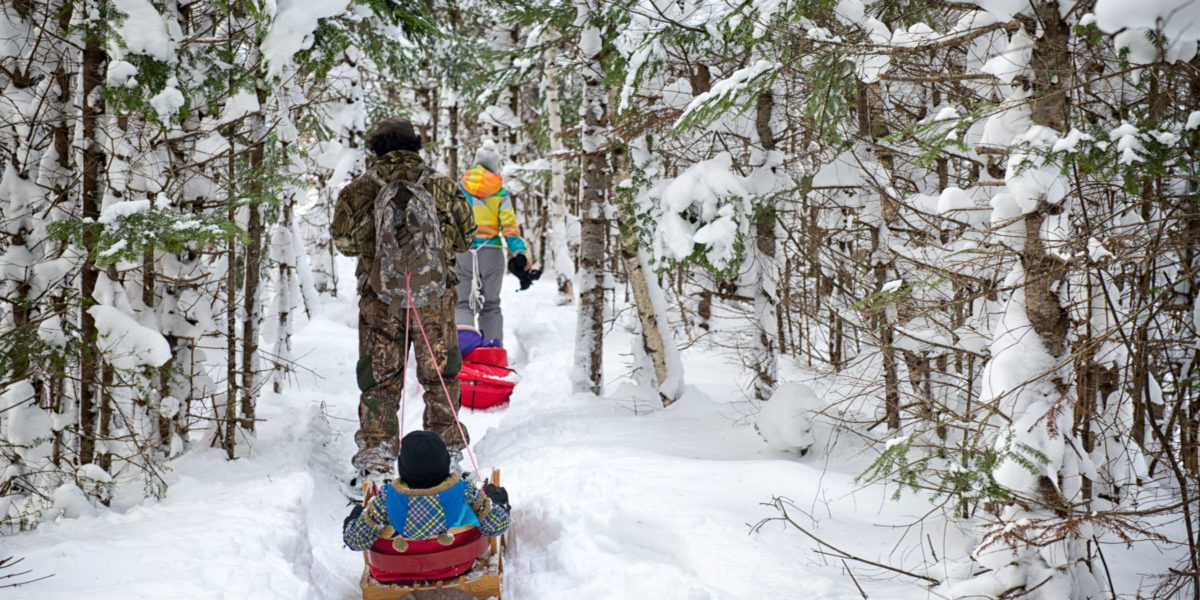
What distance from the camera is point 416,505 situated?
12.3 feet

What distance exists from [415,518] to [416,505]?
6cm

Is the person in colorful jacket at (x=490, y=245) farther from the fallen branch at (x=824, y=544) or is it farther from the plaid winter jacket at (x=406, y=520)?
the fallen branch at (x=824, y=544)

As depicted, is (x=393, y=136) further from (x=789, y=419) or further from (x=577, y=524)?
(x=789, y=419)

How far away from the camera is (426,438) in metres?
3.75

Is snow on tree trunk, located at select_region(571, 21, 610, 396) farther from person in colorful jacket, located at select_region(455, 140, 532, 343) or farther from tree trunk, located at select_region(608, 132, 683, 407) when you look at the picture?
person in colorful jacket, located at select_region(455, 140, 532, 343)

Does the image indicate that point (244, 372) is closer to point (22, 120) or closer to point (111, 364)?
point (111, 364)

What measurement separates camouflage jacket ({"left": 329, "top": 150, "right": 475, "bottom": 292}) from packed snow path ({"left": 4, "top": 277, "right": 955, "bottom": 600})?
1593mm

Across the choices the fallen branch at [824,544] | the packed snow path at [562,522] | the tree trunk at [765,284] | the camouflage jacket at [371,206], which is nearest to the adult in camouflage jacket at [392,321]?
the camouflage jacket at [371,206]

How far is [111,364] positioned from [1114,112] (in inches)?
201

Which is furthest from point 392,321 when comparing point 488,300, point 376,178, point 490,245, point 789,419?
point 490,245

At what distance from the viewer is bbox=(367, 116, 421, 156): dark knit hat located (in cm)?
511

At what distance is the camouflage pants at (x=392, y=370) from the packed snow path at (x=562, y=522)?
54 cm

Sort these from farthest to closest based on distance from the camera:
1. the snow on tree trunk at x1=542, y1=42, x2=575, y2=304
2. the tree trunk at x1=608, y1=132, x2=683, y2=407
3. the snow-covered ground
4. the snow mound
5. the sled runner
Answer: the snow on tree trunk at x1=542, y1=42, x2=575, y2=304
the tree trunk at x1=608, y1=132, x2=683, y2=407
the snow mound
the sled runner
the snow-covered ground

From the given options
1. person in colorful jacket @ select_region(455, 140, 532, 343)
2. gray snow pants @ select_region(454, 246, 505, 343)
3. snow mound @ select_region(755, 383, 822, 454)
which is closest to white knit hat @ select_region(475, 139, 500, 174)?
person in colorful jacket @ select_region(455, 140, 532, 343)
